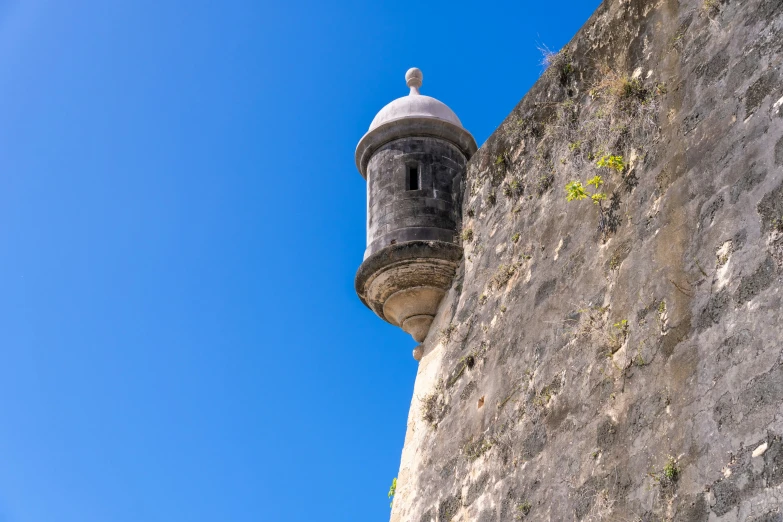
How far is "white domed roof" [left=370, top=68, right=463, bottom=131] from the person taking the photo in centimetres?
823

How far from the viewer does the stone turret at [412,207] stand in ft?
24.7

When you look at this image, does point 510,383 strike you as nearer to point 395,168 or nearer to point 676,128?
point 676,128

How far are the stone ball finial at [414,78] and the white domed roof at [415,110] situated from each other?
243 mm

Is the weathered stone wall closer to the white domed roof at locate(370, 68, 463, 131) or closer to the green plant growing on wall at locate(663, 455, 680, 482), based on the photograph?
the green plant growing on wall at locate(663, 455, 680, 482)

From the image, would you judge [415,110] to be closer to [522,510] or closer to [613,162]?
[613,162]

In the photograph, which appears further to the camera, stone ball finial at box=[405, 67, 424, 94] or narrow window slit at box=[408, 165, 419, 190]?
stone ball finial at box=[405, 67, 424, 94]

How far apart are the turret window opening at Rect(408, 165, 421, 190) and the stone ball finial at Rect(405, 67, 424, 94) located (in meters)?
1.04

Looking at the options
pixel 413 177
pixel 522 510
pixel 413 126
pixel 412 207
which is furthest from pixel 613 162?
pixel 413 126

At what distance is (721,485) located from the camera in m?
3.90

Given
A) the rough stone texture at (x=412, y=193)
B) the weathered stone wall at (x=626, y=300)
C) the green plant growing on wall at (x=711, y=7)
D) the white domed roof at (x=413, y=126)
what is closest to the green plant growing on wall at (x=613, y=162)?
the weathered stone wall at (x=626, y=300)

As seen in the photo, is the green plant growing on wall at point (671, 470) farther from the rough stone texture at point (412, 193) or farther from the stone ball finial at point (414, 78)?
the stone ball finial at point (414, 78)

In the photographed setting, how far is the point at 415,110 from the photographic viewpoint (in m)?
8.27

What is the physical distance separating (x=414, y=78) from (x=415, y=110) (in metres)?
0.71

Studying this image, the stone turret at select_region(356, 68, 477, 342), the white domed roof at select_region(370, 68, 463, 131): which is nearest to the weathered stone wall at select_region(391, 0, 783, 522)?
the stone turret at select_region(356, 68, 477, 342)
